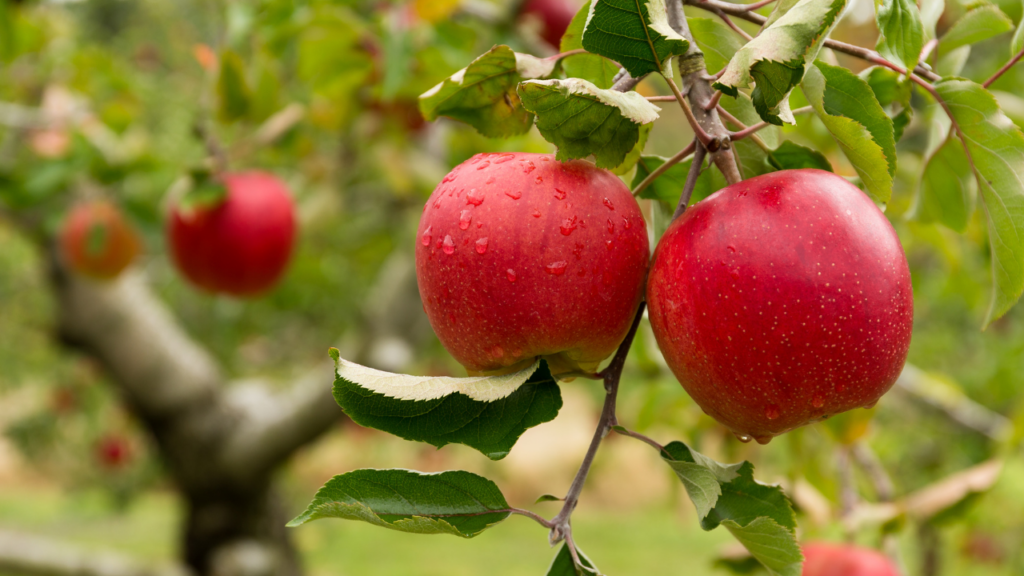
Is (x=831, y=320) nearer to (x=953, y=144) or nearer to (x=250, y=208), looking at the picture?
(x=953, y=144)

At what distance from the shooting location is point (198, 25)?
3.46 m

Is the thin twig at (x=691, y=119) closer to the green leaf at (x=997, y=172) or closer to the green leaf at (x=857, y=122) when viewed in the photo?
the green leaf at (x=857, y=122)

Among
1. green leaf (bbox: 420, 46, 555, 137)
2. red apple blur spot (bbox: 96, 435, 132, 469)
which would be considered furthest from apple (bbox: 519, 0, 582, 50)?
red apple blur spot (bbox: 96, 435, 132, 469)

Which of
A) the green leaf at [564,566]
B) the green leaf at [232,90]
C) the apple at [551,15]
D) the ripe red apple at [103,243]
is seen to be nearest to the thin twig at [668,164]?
the green leaf at [564,566]

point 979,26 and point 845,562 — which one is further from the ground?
point 979,26

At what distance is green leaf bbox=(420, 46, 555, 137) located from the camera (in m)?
0.46

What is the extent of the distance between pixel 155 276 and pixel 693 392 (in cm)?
309

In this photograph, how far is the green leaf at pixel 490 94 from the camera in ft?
1.51

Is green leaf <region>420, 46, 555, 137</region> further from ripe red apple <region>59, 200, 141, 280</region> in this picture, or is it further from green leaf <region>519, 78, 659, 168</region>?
ripe red apple <region>59, 200, 141, 280</region>

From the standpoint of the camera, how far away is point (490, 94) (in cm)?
48

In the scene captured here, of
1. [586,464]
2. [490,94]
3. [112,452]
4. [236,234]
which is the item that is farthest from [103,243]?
[112,452]

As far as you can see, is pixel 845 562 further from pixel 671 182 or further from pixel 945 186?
pixel 671 182

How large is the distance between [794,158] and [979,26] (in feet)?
0.74

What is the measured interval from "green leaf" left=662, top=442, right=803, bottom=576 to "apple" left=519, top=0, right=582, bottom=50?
4.11 ft
